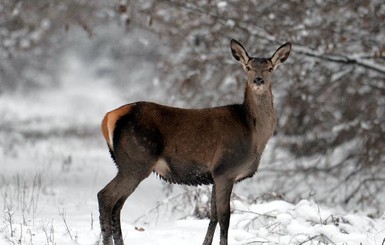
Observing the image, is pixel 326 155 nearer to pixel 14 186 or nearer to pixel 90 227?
pixel 14 186

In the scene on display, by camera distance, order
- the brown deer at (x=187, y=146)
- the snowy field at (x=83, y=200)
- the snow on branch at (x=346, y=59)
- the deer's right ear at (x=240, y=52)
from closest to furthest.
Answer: the brown deer at (x=187, y=146) → the snowy field at (x=83, y=200) → the deer's right ear at (x=240, y=52) → the snow on branch at (x=346, y=59)

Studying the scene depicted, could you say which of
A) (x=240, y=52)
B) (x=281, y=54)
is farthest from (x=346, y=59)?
(x=240, y=52)

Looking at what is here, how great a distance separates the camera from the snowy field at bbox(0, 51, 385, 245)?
757 centimetres

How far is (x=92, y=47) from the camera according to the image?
30.6 metres

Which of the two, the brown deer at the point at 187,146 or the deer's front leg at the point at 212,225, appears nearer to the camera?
the brown deer at the point at 187,146

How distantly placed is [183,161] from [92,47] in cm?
2397

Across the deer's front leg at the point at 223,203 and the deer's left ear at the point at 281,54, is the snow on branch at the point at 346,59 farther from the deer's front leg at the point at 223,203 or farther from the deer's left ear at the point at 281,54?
the deer's front leg at the point at 223,203

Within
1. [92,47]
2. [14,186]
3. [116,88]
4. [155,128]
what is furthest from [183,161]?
[92,47]

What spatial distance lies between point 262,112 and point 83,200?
17.5 feet

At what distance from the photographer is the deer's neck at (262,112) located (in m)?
7.43

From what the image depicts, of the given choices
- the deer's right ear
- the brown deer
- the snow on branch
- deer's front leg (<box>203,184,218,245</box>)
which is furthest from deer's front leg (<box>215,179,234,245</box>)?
the snow on branch

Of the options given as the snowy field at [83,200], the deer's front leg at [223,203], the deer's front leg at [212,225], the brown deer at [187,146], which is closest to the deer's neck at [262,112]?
the brown deer at [187,146]

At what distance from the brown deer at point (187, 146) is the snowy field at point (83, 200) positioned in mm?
527

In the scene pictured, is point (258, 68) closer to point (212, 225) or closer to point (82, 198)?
point (212, 225)
